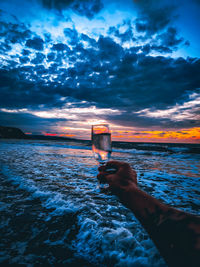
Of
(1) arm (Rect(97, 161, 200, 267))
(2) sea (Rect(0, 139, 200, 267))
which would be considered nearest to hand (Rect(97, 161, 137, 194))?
(1) arm (Rect(97, 161, 200, 267))

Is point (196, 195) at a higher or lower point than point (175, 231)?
lower

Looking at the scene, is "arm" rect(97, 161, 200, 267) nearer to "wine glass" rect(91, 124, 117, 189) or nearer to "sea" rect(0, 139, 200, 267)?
"sea" rect(0, 139, 200, 267)

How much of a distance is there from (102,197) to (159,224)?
106cm

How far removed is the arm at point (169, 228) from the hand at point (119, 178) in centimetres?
9

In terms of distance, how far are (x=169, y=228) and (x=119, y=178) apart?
732 millimetres

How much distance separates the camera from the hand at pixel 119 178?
55.1 inches

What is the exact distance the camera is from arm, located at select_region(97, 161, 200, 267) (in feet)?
2.06

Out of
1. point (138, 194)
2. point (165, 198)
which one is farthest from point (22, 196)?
point (165, 198)

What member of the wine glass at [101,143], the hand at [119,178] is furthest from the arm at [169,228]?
the wine glass at [101,143]

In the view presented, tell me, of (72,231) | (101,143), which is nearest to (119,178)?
(101,143)

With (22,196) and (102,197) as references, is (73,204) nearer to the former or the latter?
(102,197)

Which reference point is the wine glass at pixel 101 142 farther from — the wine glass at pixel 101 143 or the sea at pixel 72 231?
the sea at pixel 72 231

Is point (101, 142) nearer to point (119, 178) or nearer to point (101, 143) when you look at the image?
point (101, 143)

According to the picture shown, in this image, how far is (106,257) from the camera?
0.86 m
